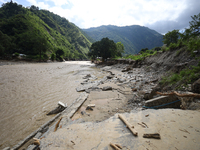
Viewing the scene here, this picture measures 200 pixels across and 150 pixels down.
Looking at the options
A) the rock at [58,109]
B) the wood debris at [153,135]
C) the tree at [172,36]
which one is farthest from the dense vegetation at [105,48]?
the wood debris at [153,135]

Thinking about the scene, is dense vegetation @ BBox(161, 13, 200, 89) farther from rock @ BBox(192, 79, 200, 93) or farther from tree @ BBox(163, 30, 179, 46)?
tree @ BBox(163, 30, 179, 46)

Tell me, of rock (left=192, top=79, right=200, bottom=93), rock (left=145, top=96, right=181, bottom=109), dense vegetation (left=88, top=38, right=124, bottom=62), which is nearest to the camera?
rock (left=192, top=79, right=200, bottom=93)

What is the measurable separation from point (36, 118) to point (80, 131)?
9.04 ft

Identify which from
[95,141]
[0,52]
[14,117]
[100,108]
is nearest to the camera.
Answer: [95,141]

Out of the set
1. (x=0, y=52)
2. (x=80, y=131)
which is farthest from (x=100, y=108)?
(x=0, y=52)

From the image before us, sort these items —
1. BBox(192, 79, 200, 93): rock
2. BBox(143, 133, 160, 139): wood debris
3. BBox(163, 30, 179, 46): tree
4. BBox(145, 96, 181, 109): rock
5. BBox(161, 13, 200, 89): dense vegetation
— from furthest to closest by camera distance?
1. BBox(163, 30, 179, 46): tree
2. BBox(161, 13, 200, 89): dense vegetation
3. BBox(145, 96, 181, 109): rock
4. BBox(192, 79, 200, 93): rock
5. BBox(143, 133, 160, 139): wood debris

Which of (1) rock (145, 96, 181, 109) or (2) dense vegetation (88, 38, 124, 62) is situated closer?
(1) rock (145, 96, 181, 109)

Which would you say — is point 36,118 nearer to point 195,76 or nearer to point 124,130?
point 124,130

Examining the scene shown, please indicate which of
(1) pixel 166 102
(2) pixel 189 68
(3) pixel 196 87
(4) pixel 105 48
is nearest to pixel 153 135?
(1) pixel 166 102

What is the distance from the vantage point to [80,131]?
2.78m

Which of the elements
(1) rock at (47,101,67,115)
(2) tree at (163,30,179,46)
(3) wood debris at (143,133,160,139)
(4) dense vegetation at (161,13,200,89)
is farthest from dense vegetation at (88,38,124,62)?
(3) wood debris at (143,133,160,139)

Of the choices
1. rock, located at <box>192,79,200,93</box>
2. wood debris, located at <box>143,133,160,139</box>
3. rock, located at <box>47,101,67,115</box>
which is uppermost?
rock, located at <box>192,79,200,93</box>

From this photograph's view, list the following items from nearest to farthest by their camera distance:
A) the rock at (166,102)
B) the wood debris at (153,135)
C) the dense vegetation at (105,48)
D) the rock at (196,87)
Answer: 1. the wood debris at (153,135)
2. the rock at (196,87)
3. the rock at (166,102)
4. the dense vegetation at (105,48)

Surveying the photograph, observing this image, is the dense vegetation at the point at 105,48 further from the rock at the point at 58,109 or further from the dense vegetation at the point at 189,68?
the rock at the point at 58,109
